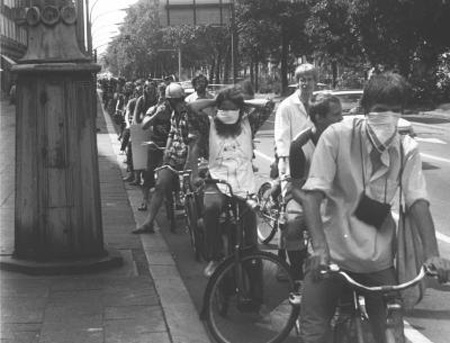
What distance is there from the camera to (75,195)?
6285 millimetres

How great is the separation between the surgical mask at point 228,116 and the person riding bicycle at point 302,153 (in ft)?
2.13

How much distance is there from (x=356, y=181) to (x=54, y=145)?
3.52m

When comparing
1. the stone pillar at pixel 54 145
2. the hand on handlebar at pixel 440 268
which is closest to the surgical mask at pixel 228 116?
the stone pillar at pixel 54 145

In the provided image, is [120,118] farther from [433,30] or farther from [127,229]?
[433,30]

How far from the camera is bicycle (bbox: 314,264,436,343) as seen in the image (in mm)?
3107

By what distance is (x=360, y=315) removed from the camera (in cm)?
330

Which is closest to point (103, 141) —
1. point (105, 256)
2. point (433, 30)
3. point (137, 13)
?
point (105, 256)

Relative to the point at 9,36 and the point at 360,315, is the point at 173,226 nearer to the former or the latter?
the point at 360,315

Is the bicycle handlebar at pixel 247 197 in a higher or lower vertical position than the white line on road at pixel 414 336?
higher

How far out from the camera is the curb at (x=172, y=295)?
4895 millimetres

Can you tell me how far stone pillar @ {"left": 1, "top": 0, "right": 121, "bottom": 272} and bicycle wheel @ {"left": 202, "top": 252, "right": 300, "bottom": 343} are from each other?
6.41 feet

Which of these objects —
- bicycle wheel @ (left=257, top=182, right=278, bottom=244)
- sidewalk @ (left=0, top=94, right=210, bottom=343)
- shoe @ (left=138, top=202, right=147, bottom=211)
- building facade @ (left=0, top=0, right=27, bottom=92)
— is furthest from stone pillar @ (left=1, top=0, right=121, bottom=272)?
building facade @ (left=0, top=0, right=27, bottom=92)

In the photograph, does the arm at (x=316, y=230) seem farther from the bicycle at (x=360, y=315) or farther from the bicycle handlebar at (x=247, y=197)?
the bicycle handlebar at (x=247, y=197)

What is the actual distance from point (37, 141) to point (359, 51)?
31.6 m
